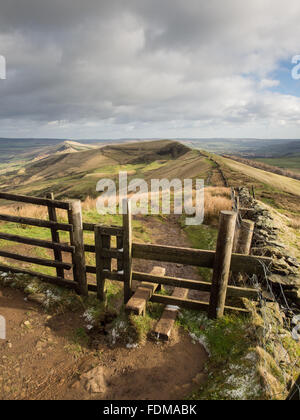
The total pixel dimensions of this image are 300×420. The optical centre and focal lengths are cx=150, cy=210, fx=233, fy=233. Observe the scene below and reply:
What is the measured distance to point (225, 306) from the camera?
4980 mm

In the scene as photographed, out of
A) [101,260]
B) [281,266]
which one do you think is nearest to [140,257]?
[101,260]

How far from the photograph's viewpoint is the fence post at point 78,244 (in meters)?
5.26

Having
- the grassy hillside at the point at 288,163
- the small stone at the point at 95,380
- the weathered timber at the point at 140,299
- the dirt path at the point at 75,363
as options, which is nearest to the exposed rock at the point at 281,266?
the dirt path at the point at 75,363

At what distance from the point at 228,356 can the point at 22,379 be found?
11.5 ft

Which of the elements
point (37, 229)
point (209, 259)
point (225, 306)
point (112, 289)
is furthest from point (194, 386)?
point (37, 229)

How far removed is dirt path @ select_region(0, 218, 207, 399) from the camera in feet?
12.2

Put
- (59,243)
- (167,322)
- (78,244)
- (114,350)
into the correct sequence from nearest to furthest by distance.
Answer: (114,350)
(167,322)
(78,244)
(59,243)

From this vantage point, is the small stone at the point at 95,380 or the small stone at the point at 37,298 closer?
the small stone at the point at 95,380

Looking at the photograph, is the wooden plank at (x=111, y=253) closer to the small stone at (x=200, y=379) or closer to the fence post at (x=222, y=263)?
the fence post at (x=222, y=263)

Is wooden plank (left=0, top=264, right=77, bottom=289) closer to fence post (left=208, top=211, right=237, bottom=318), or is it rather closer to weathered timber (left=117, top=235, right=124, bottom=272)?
weathered timber (left=117, top=235, right=124, bottom=272)

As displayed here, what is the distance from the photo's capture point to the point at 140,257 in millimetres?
5121

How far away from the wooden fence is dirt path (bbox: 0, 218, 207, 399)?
0.82 metres

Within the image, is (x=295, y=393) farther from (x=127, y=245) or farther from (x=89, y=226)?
(x=89, y=226)

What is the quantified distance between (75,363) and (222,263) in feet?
10.7
